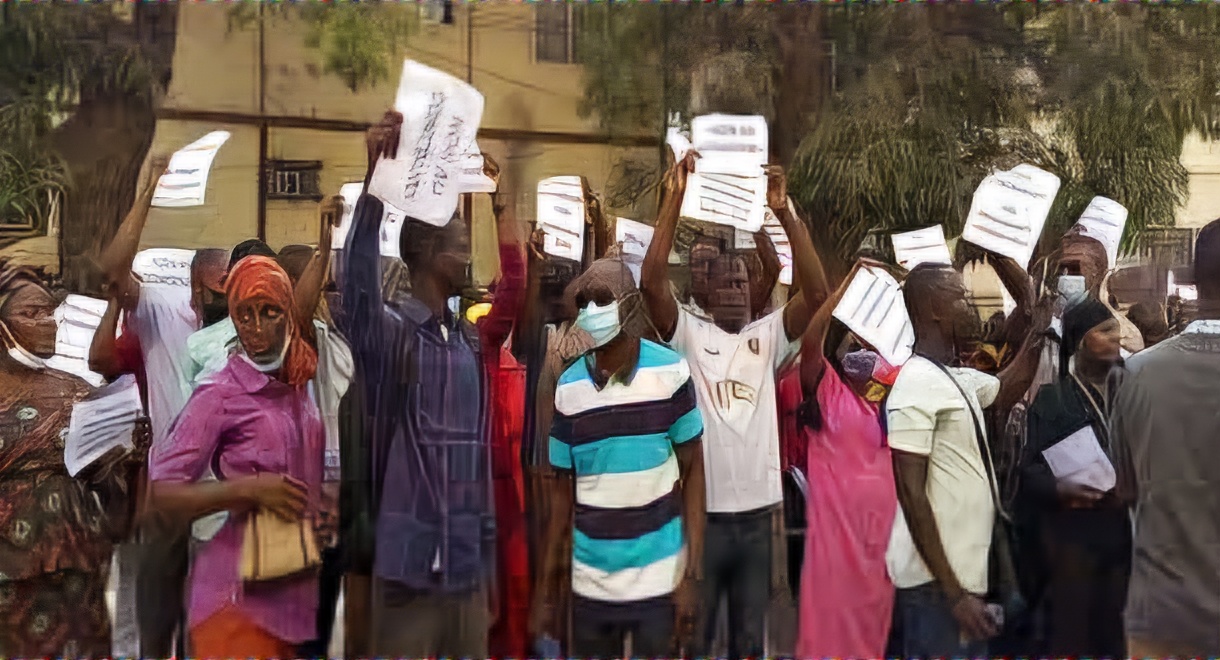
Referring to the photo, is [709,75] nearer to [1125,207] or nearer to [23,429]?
[1125,207]

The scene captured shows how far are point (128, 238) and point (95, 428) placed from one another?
2.07 feet

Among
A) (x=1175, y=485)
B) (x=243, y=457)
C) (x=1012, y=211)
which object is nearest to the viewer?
(x=243, y=457)

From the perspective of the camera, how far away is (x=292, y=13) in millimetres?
4098

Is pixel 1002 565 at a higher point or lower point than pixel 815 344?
lower

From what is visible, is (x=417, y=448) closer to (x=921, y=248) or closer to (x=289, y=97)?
(x=289, y=97)

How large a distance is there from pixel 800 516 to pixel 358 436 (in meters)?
1.49

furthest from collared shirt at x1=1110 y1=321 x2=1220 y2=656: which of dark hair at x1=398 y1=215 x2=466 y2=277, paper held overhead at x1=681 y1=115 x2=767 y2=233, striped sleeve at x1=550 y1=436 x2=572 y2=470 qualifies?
dark hair at x1=398 y1=215 x2=466 y2=277

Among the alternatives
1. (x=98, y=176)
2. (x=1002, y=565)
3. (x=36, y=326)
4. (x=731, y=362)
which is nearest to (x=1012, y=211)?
(x=731, y=362)

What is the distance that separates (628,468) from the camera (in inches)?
158

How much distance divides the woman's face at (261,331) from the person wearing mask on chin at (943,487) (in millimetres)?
2011

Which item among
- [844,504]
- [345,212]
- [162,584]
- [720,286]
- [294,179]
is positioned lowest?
[162,584]

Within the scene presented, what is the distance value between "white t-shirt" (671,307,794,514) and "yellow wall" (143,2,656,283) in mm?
850

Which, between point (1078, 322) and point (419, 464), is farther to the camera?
point (1078, 322)

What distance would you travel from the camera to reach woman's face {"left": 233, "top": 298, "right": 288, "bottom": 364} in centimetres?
405
